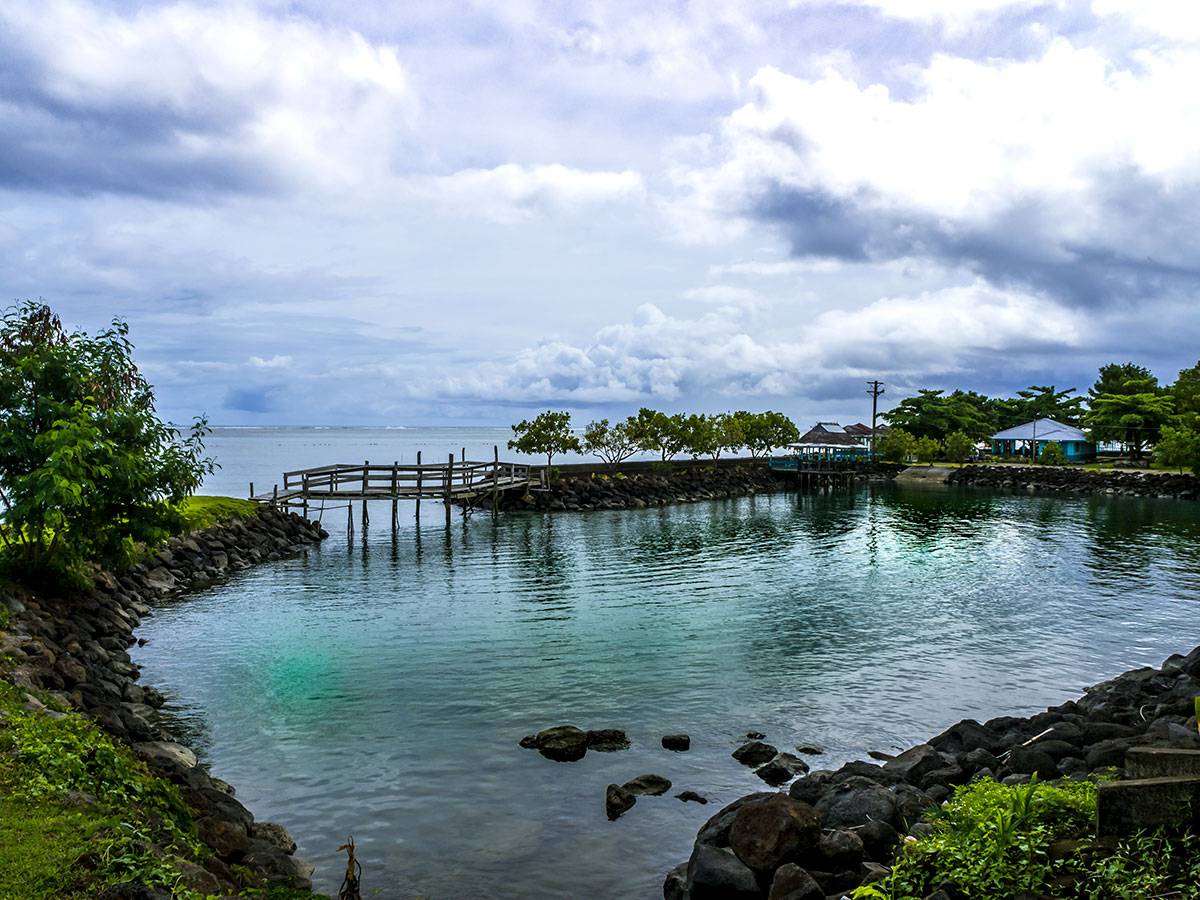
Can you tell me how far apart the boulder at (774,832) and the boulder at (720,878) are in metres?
0.17

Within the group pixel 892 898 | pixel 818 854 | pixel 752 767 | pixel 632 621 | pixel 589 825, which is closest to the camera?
pixel 892 898

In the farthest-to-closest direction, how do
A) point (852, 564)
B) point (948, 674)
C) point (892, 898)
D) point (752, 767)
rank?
point (852, 564) → point (948, 674) → point (752, 767) → point (892, 898)

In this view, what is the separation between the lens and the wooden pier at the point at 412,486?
4994cm

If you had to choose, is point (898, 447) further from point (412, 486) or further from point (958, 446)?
point (412, 486)

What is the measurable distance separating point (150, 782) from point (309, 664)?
10.8m

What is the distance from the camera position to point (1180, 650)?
23250mm

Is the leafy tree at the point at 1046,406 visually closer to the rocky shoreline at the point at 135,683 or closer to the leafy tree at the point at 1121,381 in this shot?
the leafy tree at the point at 1121,381

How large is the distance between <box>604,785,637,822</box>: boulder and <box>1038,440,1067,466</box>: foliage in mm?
96462

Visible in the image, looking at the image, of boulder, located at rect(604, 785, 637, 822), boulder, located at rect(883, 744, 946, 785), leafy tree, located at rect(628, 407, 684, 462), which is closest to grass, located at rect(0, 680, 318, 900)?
boulder, located at rect(604, 785, 637, 822)

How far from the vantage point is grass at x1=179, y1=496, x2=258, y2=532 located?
3741 cm

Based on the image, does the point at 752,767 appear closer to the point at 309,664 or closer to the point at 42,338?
the point at 309,664

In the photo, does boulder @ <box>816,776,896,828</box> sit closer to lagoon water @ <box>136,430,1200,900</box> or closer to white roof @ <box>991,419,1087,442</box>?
lagoon water @ <box>136,430,1200,900</box>

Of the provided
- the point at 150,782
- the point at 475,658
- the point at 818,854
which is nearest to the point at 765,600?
the point at 475,658

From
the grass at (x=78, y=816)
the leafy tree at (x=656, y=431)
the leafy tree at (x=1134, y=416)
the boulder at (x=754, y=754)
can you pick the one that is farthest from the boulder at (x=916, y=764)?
the leafy tree at (x=1134, y=416)
